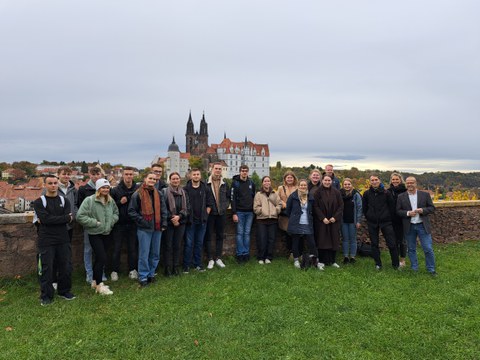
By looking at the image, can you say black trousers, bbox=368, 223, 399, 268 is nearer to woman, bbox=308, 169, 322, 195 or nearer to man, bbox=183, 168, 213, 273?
woman, bbox=308, 169, 322, 195

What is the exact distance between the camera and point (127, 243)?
6.04 metres

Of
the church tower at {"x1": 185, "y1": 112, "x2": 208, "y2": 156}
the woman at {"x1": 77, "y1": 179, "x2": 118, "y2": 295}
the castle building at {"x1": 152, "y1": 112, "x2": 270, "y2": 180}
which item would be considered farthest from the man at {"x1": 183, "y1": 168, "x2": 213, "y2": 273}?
the church tower at {"x1": 185, "y1": 112, "x2": 208, "y2": 156}

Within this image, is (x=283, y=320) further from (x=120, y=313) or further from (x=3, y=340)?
(x=3, y=340)

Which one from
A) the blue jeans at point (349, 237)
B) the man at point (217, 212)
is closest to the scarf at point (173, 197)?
the man at point (217, 212)

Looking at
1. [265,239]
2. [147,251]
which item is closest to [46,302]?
[147,251]

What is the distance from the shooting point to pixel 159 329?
383 cm

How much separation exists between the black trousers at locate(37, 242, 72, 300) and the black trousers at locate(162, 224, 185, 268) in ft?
5.10

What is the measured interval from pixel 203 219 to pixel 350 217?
2981 millimetres

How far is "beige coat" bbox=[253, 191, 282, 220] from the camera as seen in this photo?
21.2ft

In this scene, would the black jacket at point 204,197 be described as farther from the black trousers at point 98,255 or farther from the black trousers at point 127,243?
the black trousers at point 98,255

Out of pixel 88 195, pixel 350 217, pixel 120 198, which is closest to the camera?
pixel 88 195

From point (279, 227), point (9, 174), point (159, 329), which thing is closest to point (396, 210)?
point (279, 227)

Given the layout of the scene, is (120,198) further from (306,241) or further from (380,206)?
(380,206)

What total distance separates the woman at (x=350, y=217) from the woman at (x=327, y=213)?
0.34m
